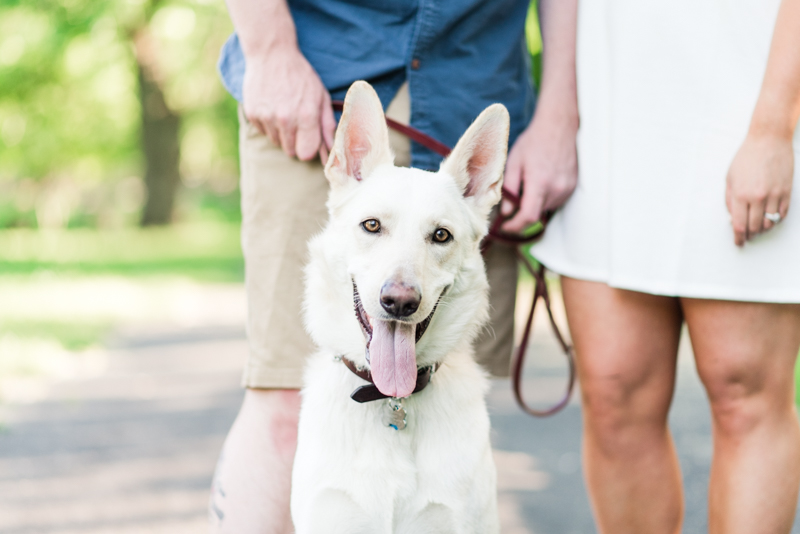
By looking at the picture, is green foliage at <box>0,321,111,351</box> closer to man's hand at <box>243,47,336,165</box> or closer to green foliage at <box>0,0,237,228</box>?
man's hand at <box>243,47,336,165</box>

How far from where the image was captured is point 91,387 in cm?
691

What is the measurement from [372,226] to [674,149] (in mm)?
1029

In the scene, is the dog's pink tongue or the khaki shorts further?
the khaki shorts

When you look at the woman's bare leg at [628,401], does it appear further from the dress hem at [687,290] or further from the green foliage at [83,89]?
the green foliage at [83,89]

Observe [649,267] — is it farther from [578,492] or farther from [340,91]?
[578,492]

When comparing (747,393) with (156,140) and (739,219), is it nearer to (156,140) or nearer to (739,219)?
(739,219)

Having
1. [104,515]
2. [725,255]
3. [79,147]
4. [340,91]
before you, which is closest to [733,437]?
[725,255]

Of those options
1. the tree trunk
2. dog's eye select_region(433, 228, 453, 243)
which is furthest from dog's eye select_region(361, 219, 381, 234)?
the tree trunk

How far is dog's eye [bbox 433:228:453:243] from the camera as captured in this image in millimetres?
2629

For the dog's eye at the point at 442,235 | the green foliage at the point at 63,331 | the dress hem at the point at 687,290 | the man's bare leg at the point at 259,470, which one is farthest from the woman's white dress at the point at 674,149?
the green foliage at the point at 63,331

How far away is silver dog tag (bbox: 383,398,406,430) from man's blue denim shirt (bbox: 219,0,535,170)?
3.08ft

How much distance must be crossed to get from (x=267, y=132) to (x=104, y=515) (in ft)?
8.50

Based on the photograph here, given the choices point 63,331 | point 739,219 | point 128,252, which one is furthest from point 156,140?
point 739,219

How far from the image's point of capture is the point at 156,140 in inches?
808
